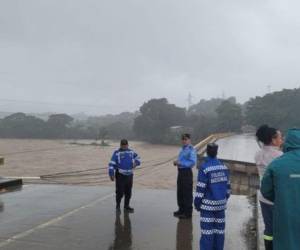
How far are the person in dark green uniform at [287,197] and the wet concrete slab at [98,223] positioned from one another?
3.54 m

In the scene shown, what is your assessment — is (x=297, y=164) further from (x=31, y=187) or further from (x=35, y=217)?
(x=31, y=187)

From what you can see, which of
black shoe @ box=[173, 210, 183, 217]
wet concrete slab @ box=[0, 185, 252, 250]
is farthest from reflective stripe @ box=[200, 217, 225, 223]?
black shoe @ box=[173, 210, 183, 217]

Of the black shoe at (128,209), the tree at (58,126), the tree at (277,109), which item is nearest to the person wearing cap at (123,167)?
the black shoe at (128,209)

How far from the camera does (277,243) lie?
3.97 metres

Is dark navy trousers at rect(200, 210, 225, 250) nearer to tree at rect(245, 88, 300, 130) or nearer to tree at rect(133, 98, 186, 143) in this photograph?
tree at rect(245, 88, 300, 130)

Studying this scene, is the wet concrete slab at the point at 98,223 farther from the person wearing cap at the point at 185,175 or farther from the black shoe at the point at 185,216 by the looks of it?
the person wearing cap at the point at 185,175

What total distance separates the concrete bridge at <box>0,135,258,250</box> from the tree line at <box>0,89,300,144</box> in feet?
205

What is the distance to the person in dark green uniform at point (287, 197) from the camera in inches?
154

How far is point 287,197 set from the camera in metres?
3.94

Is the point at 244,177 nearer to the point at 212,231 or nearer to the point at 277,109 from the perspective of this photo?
the point at 212,231

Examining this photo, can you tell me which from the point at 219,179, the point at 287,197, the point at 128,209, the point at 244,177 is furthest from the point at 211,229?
the point at 244,177

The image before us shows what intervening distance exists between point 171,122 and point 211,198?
7715cm

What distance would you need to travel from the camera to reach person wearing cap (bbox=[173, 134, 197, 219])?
9.14 metres

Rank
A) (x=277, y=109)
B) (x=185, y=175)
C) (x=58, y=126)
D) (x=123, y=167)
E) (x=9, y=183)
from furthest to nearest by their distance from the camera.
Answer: (x=58, y=126), (x=277, y=109), (x=9, y=183), (x=123, y=167), (x=185, y=175)
